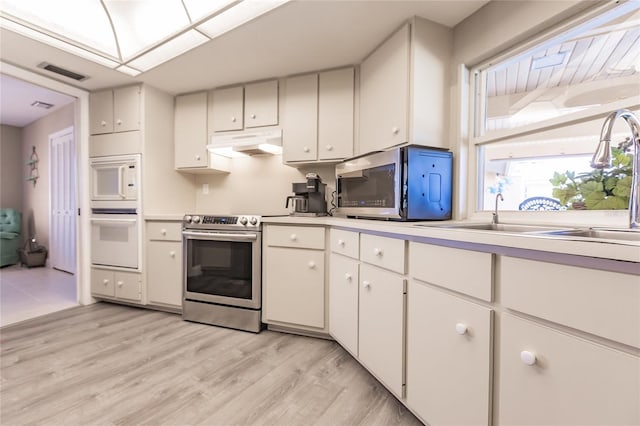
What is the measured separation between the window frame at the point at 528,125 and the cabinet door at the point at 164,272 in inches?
94.4

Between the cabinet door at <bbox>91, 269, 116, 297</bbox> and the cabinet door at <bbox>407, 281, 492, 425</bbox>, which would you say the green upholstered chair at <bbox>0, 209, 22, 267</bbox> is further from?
the cabinet door at <bbox>407, 281, 492, 425</bbox>

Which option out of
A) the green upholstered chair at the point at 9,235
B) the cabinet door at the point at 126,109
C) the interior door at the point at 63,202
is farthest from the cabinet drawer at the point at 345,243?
the green upholstered chair at the point at 9,235

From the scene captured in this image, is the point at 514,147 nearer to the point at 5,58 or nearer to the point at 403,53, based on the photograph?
the point at 403,53

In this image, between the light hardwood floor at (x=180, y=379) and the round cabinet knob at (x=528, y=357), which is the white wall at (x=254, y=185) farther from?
the round cabinet knob at (x=528, y=357)

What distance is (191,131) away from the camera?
2.75 metres

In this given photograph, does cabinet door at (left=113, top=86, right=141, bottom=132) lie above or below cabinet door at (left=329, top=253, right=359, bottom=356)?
above

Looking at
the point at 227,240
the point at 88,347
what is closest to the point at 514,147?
the point at 227,240

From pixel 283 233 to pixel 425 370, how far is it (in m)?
1.28

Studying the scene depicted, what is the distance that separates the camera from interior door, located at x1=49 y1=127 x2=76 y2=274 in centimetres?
397

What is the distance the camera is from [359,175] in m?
1.89

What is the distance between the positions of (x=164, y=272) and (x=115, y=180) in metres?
1.04

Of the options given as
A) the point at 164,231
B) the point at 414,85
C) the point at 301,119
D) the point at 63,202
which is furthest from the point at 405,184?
the point at 63,202

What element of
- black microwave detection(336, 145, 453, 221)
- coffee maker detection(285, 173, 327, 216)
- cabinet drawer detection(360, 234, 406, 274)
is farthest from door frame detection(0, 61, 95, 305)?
cabinet drawer detection(360, 234, 406, 274)

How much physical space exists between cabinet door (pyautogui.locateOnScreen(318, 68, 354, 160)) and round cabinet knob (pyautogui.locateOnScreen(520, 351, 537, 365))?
1.73m
